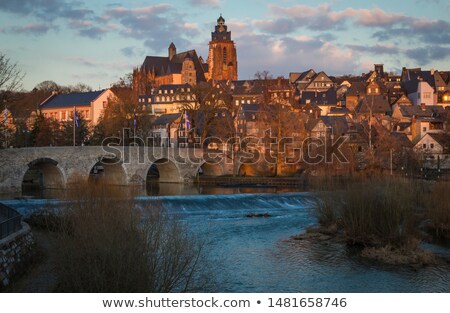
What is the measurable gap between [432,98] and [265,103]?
2015 inches

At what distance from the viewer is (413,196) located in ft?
90.9

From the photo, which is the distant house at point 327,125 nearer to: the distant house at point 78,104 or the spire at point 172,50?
the distant house at point 78,104

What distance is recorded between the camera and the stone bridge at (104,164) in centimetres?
4959

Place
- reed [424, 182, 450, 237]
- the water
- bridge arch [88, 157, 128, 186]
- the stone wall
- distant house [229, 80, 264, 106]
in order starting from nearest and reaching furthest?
1. the stone wall
2. the water
3. reed [424, 182, 450, 237]
4. bridge arch [88, 157, 128, 186]
5. distant house [229, 80, 264, 106]

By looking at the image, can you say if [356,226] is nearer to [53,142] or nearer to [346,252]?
[346,252]

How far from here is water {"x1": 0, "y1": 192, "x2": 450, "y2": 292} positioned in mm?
20297

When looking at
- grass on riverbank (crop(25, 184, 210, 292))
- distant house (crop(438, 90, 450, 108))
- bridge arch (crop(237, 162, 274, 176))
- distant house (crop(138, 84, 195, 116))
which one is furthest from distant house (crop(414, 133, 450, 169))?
distant house (crop(138, 84, 195, 116))

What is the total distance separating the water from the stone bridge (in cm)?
1386

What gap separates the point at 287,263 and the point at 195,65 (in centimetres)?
14956

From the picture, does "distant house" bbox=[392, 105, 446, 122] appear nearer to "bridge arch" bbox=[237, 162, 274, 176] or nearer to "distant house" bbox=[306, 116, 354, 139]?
"distant house" bbox=[306, 116, 354, 139]

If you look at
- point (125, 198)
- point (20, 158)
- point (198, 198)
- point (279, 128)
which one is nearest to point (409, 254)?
point (125, 198)

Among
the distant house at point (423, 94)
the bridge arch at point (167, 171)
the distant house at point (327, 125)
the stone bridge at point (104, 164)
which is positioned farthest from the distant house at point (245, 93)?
the bridge arch at point (167, 171)

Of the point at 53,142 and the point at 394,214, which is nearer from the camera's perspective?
the point at 394,214

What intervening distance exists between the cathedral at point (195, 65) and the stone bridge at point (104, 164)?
323 feet
